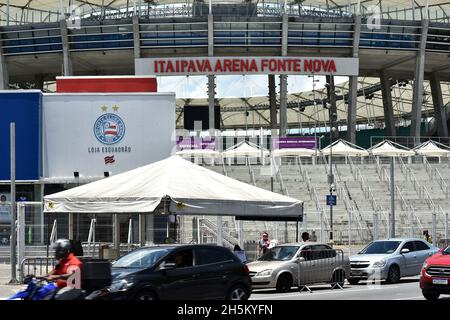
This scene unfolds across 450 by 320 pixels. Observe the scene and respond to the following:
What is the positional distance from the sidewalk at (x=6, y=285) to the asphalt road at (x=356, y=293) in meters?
6.00

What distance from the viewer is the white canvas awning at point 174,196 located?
23.6 metres

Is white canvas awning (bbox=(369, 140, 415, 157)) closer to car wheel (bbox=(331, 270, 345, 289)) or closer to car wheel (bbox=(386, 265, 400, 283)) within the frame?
car wheel (bbox=(386, 265, 400, 283))

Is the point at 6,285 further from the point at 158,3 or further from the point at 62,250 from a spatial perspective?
the point at 158,3

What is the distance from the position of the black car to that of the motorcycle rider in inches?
85.2

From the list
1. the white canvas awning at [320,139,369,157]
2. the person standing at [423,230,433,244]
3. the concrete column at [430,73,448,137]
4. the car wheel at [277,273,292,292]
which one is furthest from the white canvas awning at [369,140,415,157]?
the car wheel at [277,273,292,292]

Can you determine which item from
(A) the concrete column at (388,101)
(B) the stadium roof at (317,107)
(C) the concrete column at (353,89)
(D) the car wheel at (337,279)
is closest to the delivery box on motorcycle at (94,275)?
(D) the car wheel at (337,279)

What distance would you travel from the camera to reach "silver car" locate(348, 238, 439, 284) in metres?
27.6

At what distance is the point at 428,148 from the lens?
212 feet

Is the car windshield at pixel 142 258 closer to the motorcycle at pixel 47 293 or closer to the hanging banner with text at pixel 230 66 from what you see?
the motorcycle at pixel 47 293

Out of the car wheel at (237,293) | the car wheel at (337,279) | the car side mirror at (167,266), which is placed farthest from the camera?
the car wheel at (337,279)

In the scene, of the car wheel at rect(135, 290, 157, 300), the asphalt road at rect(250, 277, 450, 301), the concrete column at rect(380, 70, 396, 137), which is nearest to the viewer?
the car wheel at rect(135, 290, 157, 300)

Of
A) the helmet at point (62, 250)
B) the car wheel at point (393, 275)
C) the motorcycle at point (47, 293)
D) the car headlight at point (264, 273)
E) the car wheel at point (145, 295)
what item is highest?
the helmet at point (62, 250)
